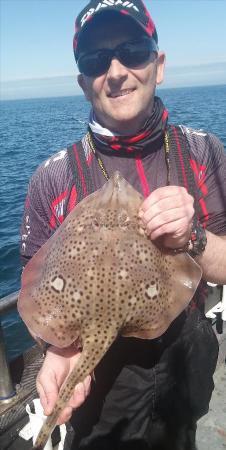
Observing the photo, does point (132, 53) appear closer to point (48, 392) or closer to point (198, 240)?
point (198, 240)

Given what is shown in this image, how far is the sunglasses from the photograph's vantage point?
2.90m

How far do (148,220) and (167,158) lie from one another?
2.80 ft

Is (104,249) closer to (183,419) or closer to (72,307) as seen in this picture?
(72,307)

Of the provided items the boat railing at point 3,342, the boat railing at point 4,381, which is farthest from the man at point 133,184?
the boat railing at point 4,381

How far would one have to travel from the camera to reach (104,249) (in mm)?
2434

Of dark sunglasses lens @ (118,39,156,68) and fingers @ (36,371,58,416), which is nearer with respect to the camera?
fingers @ (36,371,58,416)

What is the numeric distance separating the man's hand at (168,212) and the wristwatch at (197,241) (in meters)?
0.22

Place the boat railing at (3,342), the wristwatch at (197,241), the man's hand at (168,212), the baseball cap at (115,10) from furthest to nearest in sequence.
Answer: the boat railing at (3,342), the baseball cap at (115,10), the wristwatch at (197,241), the man's hand at (168,212)

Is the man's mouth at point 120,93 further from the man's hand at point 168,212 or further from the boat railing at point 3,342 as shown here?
the boat railing at point 3,342

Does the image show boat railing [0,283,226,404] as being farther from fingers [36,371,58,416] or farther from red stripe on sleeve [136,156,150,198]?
red stripe on sleeve [136,156,150,198]

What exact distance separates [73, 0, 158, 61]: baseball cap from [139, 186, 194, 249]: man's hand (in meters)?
1.28

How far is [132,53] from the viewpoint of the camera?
9.50ft

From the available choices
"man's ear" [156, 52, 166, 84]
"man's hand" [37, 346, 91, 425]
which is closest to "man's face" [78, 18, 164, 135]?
"man's ear" [156, 52, 166, 84]

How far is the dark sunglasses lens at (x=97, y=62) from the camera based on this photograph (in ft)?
9.54
